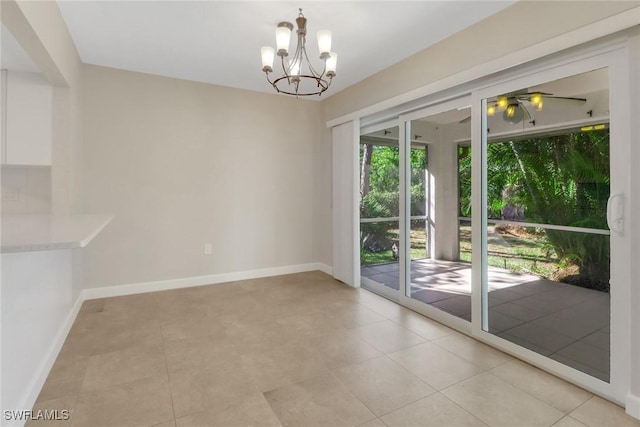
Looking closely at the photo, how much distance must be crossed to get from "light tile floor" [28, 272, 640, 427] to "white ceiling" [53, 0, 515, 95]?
2539 millimetres

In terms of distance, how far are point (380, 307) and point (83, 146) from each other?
3596 mm

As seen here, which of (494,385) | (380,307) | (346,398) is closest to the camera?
(346,398)

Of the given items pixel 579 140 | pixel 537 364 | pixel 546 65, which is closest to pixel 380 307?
pixel 537 364

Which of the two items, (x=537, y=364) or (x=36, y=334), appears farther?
(x=537, y=364)

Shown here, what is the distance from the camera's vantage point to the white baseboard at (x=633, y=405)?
179 cm

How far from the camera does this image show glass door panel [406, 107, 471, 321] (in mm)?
3020

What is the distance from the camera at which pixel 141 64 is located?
11.7 feet

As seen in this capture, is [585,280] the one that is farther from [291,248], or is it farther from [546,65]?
[291,248]

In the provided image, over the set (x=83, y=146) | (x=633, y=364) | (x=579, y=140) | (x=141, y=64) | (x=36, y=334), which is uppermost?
(x=141, y=64)

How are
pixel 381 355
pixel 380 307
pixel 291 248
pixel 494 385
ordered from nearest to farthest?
1. pixel 494 385
2. pixel 381 355
3. pixel 380 307
4. pixel 291 248

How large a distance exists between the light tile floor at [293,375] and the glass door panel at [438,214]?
1.07 feet

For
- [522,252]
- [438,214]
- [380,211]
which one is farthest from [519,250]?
[380,211]

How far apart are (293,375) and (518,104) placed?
8.27 feet

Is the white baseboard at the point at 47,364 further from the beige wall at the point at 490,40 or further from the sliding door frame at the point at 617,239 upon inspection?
the beige wall at the point at 490,40
